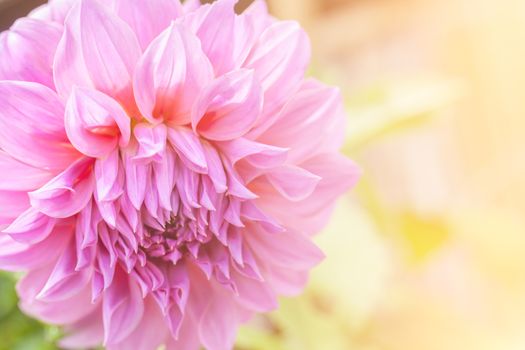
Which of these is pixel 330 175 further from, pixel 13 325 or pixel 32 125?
pixel 13 325

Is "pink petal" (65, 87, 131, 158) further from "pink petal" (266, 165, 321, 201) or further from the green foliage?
the green foliage

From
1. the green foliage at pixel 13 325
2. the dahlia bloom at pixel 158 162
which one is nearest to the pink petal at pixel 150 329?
the dahlia bloom at pixel 158 162

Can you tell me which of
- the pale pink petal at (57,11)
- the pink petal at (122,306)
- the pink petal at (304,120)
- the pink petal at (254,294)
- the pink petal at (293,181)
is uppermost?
the pale pink petal at (57,11)

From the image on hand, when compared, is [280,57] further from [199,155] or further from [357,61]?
[357,61]

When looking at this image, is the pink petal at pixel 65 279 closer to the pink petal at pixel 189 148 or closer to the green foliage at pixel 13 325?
the pink petal at pixel 189 148

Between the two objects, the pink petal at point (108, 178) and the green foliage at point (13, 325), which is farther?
the green foliage at point (13, 325)

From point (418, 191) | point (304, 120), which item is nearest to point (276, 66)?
point (304, 120)

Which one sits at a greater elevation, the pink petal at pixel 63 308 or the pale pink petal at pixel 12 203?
the pale pink petal at pixel 12 203

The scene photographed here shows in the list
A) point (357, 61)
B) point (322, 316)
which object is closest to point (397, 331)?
point (322, 316)
